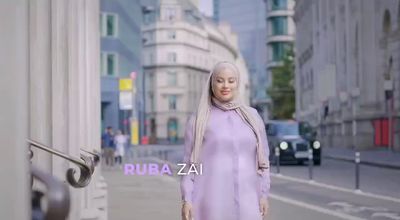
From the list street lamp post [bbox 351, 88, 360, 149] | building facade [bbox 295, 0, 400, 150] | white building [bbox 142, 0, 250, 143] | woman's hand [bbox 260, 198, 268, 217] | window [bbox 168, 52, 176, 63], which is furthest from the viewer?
window [bbox 168, 52, 176, 63]

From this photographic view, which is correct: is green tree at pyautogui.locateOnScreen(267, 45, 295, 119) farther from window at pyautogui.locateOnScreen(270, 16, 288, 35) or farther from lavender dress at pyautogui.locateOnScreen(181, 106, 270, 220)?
lavender dress at pyautogui.locateOnScreen(181, 106, 270, 220)

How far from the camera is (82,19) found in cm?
1121

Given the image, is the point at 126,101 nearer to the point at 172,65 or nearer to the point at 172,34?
the point at 172,34

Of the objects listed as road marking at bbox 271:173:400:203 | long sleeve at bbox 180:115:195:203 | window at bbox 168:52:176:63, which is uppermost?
window at bbox 168:52:176:63

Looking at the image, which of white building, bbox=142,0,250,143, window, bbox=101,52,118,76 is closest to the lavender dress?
window, bbox=101,52,118,76

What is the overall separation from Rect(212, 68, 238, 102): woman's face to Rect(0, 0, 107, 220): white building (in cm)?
100

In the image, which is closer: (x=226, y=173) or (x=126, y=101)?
(x=226, y=173)

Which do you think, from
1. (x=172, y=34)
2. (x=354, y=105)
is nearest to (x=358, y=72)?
(x=354, y=105)

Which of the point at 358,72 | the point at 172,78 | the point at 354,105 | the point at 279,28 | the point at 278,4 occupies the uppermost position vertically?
the point at 278,4

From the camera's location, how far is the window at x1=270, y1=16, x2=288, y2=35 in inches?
4441

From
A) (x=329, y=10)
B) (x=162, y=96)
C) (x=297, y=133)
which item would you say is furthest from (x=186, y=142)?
(x=162, y=96)

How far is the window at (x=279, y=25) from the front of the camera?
112812 millimetres

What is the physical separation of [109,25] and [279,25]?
5987 cm

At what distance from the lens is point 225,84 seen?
4.31m
